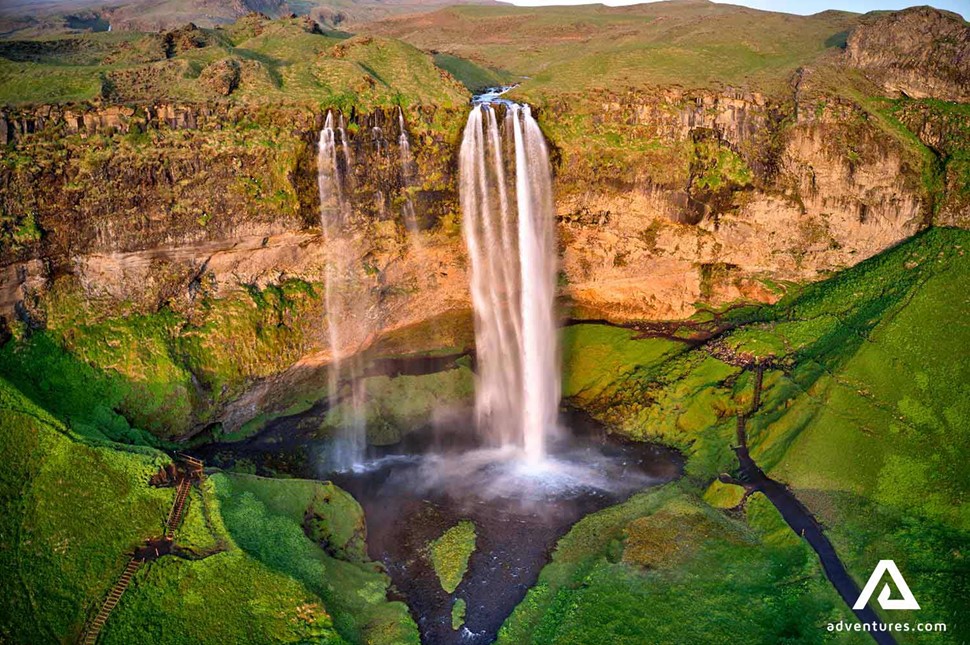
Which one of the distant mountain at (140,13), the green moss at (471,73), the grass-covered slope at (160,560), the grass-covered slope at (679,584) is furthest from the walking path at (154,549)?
the distant mountain at (140,13)

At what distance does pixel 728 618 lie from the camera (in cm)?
2197

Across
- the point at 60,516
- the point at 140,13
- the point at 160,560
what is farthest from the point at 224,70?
the point at 140,13

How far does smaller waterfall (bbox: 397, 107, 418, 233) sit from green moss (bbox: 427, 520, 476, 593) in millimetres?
13208

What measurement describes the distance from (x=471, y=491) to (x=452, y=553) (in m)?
4.35

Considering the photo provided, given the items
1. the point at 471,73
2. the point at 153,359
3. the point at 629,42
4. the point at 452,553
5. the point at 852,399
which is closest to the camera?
the point at 452,553

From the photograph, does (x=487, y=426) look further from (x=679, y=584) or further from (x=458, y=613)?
(x=679, y=584)

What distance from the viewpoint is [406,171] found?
3312 centimetres

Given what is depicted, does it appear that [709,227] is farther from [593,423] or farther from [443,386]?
[443,386]

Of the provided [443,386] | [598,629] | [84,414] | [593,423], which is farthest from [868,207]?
[84,414]

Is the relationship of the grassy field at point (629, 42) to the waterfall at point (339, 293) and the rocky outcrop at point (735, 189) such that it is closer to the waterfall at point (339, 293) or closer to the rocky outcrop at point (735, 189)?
the rocky outcrop at point (735, 189)

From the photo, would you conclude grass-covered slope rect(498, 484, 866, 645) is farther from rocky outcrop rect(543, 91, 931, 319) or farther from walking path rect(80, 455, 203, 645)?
rocky outcrop rect(543, 91, 931, 319)

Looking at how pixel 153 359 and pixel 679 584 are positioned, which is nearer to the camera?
pixel 679 584

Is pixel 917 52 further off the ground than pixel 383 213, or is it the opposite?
pixel 917 52

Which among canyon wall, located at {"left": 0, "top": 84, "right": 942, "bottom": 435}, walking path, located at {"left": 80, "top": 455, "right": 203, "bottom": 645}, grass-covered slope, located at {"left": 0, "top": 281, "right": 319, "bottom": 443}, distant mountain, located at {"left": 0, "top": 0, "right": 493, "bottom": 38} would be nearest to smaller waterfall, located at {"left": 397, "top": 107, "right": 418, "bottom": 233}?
canyon wall, located at {"left": 0, "top": 84, "right": 942, "bottom": 435}
